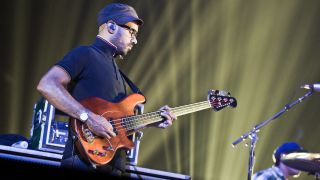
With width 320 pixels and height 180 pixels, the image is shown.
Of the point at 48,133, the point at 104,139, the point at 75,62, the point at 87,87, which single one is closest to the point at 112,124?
the point at 104,139

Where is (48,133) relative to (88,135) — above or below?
above

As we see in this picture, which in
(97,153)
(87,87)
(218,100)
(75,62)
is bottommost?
(97,153)

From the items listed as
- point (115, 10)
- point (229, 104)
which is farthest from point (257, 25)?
point (115, 10)

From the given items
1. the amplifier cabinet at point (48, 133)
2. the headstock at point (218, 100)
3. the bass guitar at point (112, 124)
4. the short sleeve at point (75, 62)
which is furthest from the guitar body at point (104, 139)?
the headstock at point (218, 100)

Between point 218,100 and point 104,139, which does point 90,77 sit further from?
point 218,100

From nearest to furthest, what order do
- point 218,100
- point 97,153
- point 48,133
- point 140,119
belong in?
point 97,153, point 140,119, point 48,133, point 218,100

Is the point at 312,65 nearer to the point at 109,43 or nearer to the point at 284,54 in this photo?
the point at 284,54

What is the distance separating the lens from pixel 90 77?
241 centimetres

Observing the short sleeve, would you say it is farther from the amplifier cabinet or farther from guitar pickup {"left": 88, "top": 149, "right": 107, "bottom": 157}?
the amplifier cabinet

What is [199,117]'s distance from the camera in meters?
5.70

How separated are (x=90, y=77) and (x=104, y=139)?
318 mm

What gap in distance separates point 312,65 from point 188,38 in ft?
4.97

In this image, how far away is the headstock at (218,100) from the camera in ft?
11.3

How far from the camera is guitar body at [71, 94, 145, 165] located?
228cm
